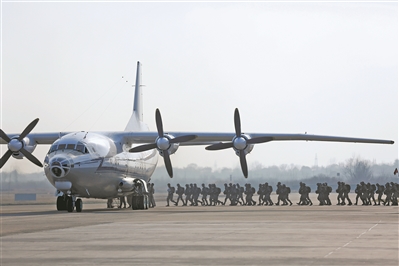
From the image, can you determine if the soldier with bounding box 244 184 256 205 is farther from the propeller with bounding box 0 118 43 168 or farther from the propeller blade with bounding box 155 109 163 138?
the propeller with bounding box 0 118 43 168

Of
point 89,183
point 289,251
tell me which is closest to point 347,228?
point 289,251

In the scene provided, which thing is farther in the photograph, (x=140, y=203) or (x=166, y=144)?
(x=140, y=203)

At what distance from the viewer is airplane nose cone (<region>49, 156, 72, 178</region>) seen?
1265 inches

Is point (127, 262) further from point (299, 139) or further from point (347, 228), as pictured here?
point (299, 139)

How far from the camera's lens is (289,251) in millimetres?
14312

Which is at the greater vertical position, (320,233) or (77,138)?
(77,138)

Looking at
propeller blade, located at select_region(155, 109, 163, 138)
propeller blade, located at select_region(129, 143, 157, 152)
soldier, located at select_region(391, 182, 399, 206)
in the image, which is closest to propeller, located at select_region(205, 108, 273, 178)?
propeller blade, located at select_region(155, 109, 163, 138)

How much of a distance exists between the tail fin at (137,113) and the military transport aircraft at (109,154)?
86 centimetres

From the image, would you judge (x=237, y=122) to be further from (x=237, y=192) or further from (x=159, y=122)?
(x=237, y=192)

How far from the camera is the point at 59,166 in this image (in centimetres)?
3209

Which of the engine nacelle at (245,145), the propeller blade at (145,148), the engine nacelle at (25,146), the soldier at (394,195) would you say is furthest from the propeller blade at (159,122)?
the soldier at (394,195)

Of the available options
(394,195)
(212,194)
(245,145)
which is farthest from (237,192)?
(245,145)

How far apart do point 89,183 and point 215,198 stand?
59.1 feet

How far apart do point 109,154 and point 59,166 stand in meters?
3.82
